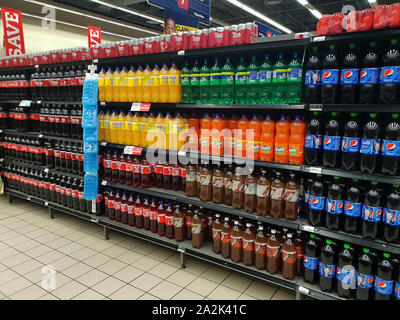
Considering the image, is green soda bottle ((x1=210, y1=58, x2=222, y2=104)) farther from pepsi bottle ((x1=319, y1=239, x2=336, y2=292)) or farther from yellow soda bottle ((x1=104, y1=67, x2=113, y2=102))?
pepsi bottle ((x1=319, y1=239, x2=336, y2=292))

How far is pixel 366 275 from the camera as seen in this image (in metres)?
2.26

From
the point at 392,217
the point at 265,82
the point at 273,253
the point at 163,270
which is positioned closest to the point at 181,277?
the point at 163,270

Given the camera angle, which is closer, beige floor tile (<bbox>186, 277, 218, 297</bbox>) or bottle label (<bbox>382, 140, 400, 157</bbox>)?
bottle label (<bbox>382, 140, 400, 157</bbox>)

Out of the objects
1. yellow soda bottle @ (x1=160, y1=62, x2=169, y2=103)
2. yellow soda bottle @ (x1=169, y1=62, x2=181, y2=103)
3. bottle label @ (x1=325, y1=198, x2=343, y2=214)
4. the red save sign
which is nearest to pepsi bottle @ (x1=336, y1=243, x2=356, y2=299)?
bottle label @ (x1=325, y1=198, x2=343, y2=214)

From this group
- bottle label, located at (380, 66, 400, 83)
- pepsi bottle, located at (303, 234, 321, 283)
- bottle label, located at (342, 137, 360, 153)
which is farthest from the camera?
pepsi bottle, located at (303, 234, 321, 283)

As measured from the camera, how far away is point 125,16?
421 inches

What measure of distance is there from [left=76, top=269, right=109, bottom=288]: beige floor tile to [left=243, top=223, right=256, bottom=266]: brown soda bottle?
1.48 meters

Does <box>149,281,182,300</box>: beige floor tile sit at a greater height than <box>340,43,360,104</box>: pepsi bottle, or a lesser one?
lesser

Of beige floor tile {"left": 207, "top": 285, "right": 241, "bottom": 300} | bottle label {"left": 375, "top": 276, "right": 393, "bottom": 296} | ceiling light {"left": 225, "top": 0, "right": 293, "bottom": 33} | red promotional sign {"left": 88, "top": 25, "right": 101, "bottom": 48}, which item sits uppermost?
ceiling light {"left": 225, "top": 0, "right": 293, "bottom": 33}

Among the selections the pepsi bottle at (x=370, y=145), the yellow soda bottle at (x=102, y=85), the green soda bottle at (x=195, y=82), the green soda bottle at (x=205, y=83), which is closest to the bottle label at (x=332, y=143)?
the pepsi bottle at (x=370, y=145)

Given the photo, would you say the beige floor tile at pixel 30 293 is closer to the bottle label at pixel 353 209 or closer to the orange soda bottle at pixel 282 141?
the orange soda bottle at pixel 282 141

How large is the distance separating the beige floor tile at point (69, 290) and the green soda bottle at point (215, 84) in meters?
2.29

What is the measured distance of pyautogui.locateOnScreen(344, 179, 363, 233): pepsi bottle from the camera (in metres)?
2.32
